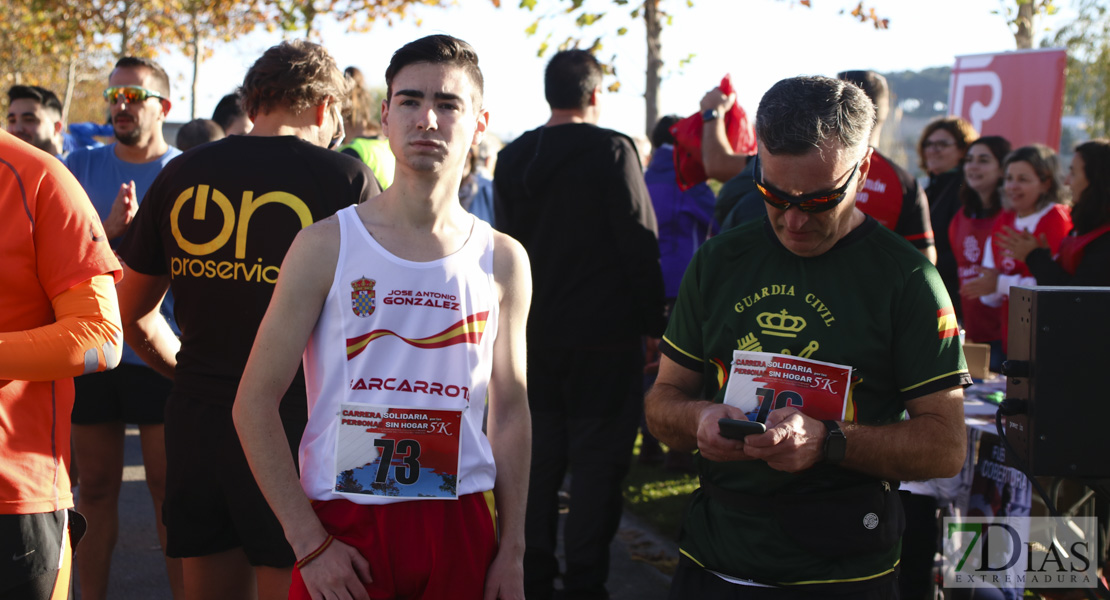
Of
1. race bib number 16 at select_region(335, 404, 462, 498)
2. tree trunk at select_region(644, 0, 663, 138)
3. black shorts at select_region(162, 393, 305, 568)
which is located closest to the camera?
race bib number 16 at select_region(335, 404, 462, 498)

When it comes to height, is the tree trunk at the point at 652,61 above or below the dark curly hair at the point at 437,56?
above

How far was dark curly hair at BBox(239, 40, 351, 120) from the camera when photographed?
3010mm

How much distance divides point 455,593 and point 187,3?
2147cm

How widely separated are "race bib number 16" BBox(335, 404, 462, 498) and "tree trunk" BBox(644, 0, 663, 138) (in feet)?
23.0

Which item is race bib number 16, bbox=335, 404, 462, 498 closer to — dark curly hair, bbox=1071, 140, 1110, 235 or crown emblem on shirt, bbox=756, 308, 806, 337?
crown emblem on shirt, bbox=756, 308, 806, 337

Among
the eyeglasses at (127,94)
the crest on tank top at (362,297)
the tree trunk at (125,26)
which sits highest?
the tree trunk at (125,26)

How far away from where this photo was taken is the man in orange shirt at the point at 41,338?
219 cm

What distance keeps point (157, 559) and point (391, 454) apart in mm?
3715

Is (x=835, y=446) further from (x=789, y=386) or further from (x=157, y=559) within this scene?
(x=157, y=559)

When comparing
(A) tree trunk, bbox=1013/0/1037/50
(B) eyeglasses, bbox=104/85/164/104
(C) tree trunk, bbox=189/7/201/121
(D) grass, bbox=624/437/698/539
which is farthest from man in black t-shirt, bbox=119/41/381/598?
(C) tree trunk, bbox=189/7/201/121

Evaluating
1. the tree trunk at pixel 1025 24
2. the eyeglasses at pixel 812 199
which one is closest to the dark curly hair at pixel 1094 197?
the eyeglasses at pixel 812 199

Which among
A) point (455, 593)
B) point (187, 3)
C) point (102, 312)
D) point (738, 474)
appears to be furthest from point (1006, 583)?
point (187, 3)

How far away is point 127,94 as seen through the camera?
458 centimetres

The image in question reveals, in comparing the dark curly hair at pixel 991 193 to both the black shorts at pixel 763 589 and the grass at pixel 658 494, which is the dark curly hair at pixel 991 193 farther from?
the black shorts at pixel 763 589
